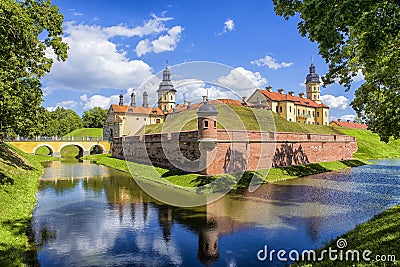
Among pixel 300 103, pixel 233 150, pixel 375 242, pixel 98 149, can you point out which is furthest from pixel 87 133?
pixel 375 242

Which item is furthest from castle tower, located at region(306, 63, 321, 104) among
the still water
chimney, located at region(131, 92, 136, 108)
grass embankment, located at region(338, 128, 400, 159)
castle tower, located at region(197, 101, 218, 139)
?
castle tower, located at region(197, 101, 218, 139)

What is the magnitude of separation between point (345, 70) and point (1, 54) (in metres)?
14.6

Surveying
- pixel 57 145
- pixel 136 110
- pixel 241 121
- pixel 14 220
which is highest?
pixel 136 110

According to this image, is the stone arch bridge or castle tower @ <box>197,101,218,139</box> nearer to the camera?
castle tower @ <box>197,101,218,139</box>

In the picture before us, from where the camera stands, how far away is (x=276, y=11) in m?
10.3

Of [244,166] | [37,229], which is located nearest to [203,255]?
[37,229]

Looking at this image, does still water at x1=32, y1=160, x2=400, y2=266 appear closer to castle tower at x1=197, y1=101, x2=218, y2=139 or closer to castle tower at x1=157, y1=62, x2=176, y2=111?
castle tower at x1=197, y1=101, x2=218, y2=139

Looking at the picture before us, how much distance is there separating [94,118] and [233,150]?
9240 centimetres

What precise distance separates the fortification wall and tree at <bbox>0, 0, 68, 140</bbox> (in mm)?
13068

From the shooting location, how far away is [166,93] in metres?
77.6

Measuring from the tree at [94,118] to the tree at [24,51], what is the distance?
94.3m

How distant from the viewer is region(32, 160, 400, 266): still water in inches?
410

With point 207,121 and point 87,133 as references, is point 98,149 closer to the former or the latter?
point 87,133

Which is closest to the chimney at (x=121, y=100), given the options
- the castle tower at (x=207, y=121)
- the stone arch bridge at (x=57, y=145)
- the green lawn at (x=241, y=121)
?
the stone arch bridge at (x=57, y=145)
